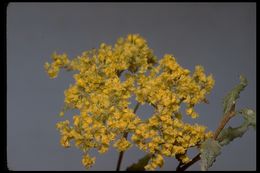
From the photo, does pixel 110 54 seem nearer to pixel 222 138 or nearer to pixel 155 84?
pixel 155 84

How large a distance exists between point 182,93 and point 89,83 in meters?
0.28

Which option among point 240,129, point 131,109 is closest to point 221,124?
point 240,129

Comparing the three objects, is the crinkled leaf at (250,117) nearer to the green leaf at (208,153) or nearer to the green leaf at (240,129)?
the green leaf at (240,129)

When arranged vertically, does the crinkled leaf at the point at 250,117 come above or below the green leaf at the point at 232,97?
below

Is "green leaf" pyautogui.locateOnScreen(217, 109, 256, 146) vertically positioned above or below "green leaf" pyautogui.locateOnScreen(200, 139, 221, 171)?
above

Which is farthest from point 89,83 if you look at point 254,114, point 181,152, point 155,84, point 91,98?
point 254,114

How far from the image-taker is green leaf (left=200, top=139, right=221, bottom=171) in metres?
1.37

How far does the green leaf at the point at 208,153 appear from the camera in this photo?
4.48ft

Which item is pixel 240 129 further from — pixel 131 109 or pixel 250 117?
pixel 131 109

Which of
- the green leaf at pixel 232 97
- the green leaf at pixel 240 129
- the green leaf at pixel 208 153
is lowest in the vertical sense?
the green leaf at pixel 208 153

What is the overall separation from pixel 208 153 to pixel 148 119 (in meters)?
0.19

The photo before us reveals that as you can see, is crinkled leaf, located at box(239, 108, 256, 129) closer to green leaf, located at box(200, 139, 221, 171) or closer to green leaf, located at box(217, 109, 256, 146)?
green leaf, located at box(217, 109, 256, 146)

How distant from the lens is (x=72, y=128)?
1.43m

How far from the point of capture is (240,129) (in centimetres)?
141
